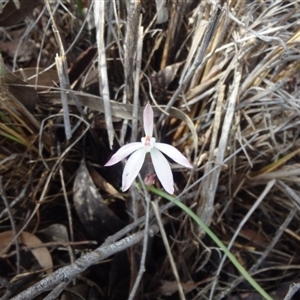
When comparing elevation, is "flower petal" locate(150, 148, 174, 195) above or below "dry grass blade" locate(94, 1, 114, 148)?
below

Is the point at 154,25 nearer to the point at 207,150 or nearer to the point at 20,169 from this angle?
the point at 207,150

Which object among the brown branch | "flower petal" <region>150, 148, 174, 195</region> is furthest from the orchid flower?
the brown branch

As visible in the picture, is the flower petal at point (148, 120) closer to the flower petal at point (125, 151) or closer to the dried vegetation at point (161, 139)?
the flower petal at point (125, 151)

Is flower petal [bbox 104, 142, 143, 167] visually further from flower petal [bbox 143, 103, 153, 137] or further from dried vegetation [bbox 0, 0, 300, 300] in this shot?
dried vegetation [bbox 0, 0, 300, 300]

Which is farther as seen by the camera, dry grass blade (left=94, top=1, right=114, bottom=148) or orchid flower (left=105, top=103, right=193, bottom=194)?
dry grass blade (left=94, top=1, right=114, bottom=148)

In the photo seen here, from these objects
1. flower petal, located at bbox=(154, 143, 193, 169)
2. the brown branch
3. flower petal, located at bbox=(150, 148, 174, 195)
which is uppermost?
flower petal, located at bbox=(154, 143, 193, 169)

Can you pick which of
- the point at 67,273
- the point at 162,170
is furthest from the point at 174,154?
the point at 67,273

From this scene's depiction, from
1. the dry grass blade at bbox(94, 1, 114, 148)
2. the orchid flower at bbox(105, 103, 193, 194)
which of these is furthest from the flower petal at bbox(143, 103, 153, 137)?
the dry grass blade at bbox(94, 1, 114, 148)

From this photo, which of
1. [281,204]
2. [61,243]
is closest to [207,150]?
[281,204]
